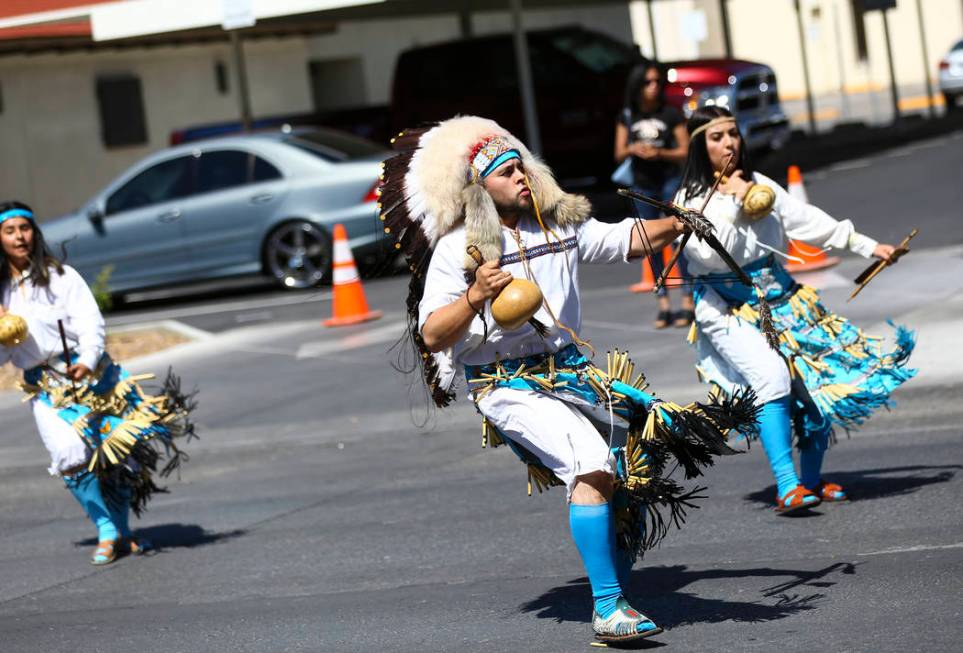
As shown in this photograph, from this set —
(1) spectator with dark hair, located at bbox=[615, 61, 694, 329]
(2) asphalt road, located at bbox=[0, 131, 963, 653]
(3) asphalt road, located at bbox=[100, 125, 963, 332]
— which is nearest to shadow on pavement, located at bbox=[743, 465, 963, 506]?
(2) asphalt road, located at bbox=[0, 131, 963, 653]

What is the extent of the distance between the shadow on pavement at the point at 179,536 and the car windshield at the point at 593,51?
13578 millimetres

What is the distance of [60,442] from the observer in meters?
7.65

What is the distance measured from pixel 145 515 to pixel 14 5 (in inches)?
678

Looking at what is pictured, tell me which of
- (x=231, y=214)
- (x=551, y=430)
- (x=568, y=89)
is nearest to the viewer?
(x=551, y=430)

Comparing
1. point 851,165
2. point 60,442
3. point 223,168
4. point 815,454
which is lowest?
point 815,454

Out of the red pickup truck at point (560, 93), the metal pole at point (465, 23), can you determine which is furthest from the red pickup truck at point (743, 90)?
the metal pole at point (465, 23)

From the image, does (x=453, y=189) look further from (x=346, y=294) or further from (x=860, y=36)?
(x=860, y=36)

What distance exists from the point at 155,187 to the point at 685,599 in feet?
41.4

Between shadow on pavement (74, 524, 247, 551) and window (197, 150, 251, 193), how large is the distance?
9114 mm

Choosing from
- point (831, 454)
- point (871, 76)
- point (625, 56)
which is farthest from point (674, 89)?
point (871, 76)

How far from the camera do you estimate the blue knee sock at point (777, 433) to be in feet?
22.4

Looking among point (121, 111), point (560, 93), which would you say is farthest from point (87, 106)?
point (560, 93)

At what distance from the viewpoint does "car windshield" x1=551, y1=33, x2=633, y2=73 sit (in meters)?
21.1

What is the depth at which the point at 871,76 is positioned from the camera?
45781mm
